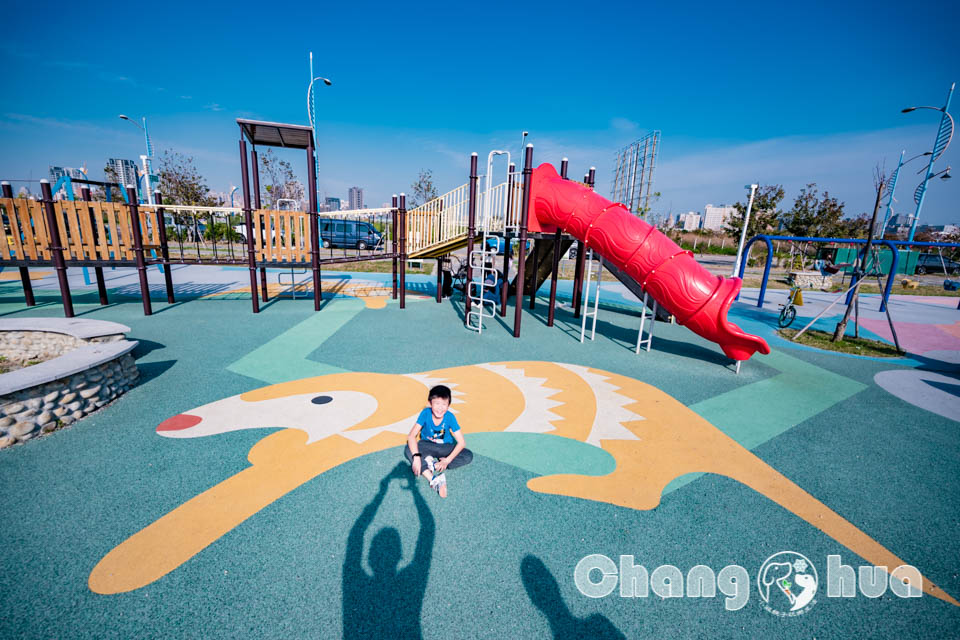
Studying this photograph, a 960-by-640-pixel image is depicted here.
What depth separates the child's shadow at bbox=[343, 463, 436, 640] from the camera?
2377 mm

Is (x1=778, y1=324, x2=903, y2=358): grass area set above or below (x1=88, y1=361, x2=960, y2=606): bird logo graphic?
above

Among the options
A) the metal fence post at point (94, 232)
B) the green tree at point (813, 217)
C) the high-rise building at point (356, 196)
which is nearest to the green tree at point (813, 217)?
the green tree at point (813, 217)

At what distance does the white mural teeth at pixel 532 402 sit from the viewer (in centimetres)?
490

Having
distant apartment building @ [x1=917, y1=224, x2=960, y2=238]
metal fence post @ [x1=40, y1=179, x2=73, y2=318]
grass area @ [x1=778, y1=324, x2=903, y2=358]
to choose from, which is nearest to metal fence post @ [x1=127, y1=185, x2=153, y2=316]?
metal fence post @ [x1=40, y1=179, x2=73, y2=318]

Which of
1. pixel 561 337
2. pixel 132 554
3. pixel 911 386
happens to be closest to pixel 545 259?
pixel 561 337

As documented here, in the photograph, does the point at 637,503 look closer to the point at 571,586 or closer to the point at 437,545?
the point at 571,586

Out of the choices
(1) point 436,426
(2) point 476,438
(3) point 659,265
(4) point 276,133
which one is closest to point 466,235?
(3) point 659,265

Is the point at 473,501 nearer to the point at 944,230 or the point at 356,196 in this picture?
the point at 944,230

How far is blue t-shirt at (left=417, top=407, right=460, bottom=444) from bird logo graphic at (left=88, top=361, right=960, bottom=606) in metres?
0.63

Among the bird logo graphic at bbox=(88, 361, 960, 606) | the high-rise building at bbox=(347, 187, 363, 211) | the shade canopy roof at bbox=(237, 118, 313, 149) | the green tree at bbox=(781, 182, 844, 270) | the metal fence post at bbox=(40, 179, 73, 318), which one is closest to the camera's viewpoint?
the bird logo graphic at bbox=(88, 361, 960, 606)

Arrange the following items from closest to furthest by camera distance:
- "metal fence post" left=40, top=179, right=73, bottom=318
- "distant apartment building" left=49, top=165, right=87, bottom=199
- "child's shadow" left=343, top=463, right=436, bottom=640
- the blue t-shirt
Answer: "child's shadow" left=343, top=463, right=436, bottom=640 < the blue t-shirt < "metal fence post" left=40, top=179, right=73, bottom=318 < "distant apartment building" left=49, top=165, right=87, bottom=199

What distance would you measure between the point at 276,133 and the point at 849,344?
1497 centimetres

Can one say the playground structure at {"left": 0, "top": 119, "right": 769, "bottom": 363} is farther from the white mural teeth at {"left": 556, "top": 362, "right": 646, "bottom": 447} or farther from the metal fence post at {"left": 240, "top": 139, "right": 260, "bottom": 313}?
the white mural teeth at {"left": 556, "top": 362, "right": 646, "bottom": 447}

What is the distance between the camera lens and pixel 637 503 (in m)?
3.58
